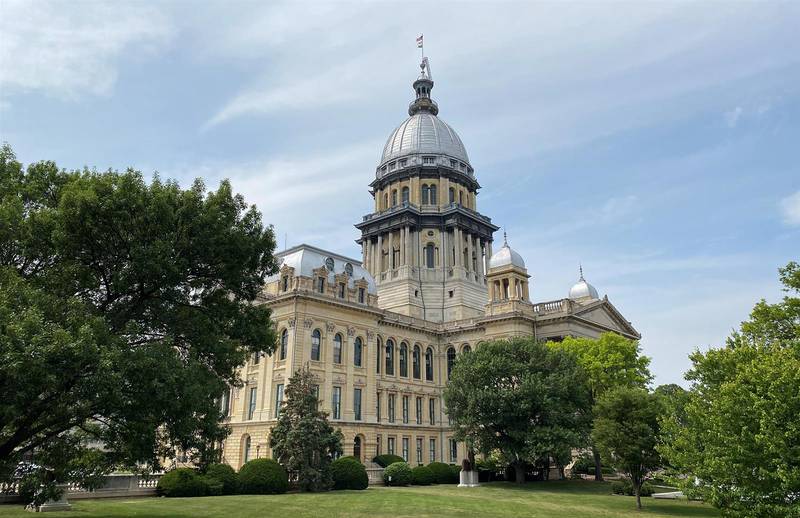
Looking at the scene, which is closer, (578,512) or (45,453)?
(45,453)

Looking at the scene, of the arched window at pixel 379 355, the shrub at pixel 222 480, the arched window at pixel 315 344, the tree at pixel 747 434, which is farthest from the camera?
the arched window at pixel 379 355

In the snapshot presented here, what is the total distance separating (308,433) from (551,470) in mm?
25696

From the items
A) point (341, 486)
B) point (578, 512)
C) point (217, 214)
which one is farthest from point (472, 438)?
point (217, 214)

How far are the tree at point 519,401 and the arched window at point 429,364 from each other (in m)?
18.2

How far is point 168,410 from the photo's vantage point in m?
21.3

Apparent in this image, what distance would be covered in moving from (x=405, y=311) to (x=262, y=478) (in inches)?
1574

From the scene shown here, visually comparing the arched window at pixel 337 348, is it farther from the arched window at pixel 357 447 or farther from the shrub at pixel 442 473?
the shrub at pixel 442 473

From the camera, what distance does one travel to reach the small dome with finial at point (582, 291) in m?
73.9

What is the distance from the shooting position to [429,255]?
81.5 meters

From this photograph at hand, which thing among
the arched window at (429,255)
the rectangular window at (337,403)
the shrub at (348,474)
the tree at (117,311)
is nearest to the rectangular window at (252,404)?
the rectangular window at (337,403)

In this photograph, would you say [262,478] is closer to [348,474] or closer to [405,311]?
[348,474]

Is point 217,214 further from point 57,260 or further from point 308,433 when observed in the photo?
point 308,433

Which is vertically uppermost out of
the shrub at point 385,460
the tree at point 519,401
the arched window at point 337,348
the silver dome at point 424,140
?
the silver dome at point 424,140

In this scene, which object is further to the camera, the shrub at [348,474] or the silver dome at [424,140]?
the silver dome at [424,140]
